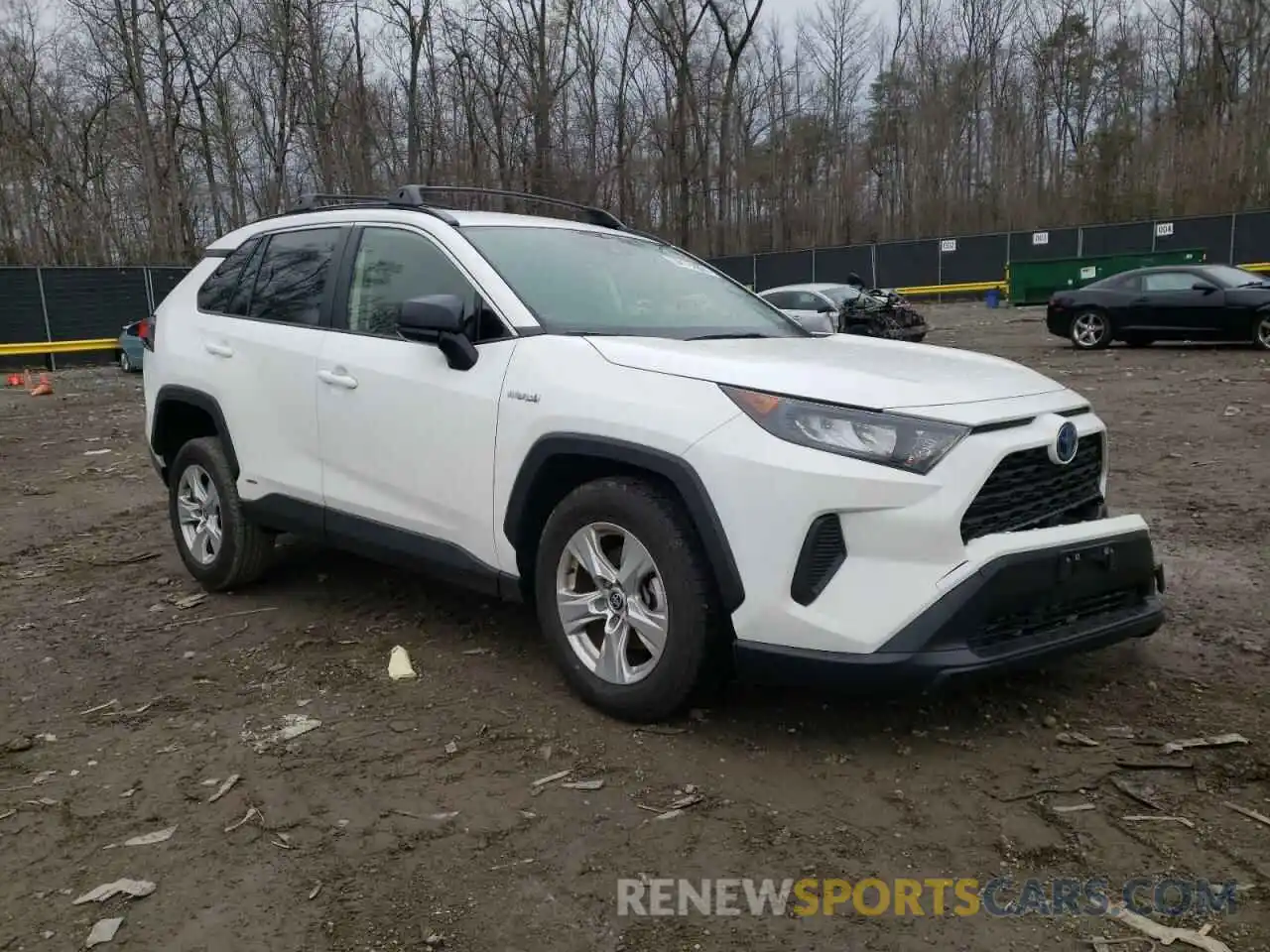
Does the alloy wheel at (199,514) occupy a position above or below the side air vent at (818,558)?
below

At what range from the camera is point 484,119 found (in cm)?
3894

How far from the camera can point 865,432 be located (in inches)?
119

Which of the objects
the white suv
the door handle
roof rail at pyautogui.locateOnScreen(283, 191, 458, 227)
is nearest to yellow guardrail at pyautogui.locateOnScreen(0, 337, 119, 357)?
roof rail at pyautogui.locateOnScreen(283, 191, 458, 227)

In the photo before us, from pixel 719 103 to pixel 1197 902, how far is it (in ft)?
151

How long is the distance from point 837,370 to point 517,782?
165cm

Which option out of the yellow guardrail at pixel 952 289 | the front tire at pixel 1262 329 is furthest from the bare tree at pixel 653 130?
the front tire at pixel 1262 329

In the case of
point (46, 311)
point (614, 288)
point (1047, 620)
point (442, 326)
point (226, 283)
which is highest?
point (46, 311)

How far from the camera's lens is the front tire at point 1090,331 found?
16.8 metres

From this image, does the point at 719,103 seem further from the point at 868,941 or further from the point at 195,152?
the point at 868,941

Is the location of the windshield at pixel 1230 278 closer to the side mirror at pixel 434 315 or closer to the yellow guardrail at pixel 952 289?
the side mirror at pixel 434 315

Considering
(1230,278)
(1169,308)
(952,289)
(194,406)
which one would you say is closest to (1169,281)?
(1169,308)

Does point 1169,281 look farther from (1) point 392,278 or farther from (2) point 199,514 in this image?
(2) point 199,514

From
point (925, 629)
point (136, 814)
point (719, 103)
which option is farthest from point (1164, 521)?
point (719, 103)

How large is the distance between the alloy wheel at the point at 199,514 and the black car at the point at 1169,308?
49.2ft
